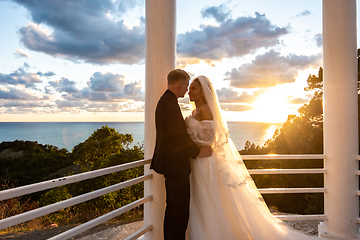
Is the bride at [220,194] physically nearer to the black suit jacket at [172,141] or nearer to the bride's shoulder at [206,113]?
the bride's shoulder at [206,113]

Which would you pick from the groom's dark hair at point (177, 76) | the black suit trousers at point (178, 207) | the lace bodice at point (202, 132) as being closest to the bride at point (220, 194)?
the lace bodice at point (202, 132)

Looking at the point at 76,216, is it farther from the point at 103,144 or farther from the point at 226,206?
the point at 226,206

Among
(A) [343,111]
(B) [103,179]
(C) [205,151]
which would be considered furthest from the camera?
(B) [103,179]

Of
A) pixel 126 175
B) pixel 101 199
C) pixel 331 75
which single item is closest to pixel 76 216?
pixel 101 199

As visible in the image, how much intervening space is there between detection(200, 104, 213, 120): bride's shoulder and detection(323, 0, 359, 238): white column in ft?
5.26

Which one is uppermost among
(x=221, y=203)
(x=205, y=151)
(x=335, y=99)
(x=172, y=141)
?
(x=335, y=99)

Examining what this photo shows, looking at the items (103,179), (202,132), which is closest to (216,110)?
(202,132)

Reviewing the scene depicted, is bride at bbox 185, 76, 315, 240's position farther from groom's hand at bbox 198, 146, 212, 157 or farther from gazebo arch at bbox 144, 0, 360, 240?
gazebo arch at bbox 144, 0, 360, 240

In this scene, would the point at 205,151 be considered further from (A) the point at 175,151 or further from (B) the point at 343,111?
(B) the point at 343,111

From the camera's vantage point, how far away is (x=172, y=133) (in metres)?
2.14

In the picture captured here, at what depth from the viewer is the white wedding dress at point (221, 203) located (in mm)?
2324

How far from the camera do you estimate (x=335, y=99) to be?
9.45 ft

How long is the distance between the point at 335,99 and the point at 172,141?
6.96 feet

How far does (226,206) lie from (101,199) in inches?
368
